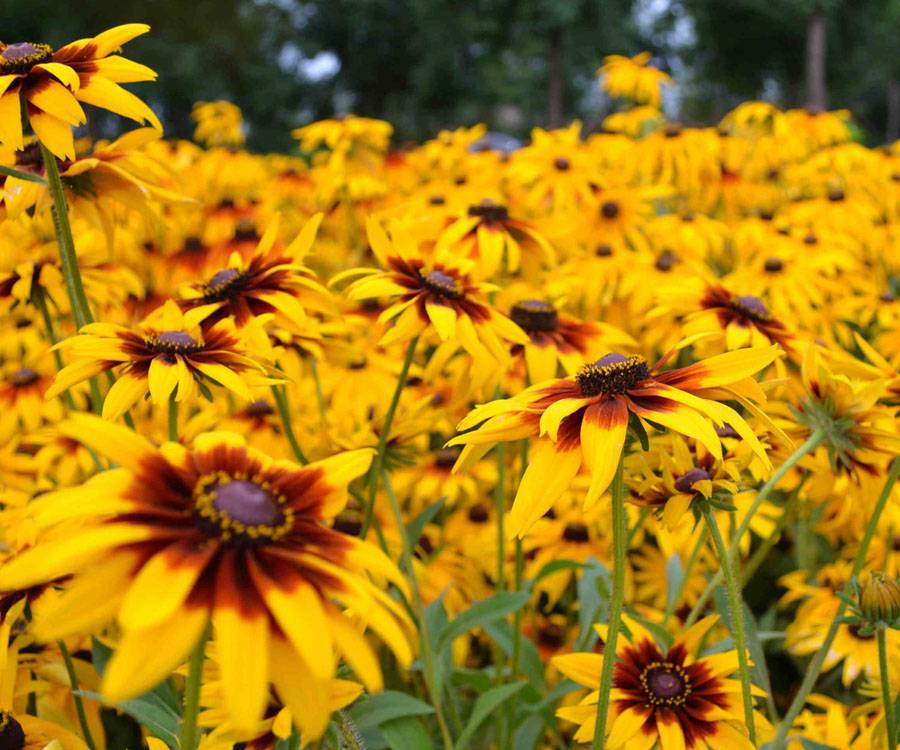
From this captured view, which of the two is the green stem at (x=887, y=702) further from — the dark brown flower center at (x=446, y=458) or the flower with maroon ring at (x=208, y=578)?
the dark brown flower center at (x=446, y=458)

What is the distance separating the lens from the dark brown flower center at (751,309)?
1.58m

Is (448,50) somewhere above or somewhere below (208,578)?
above

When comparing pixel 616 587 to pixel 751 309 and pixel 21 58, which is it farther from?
pixel 21 58

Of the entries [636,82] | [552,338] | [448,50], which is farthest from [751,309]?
[448,50]

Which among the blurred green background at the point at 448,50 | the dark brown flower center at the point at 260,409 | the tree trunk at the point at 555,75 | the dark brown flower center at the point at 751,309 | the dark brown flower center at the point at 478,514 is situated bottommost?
the dark brown flower center at the point at 478,514

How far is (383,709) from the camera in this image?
1.12 m

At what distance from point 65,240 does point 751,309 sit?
3.45 feet

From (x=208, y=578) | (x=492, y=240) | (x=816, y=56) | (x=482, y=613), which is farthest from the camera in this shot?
(x=816, y=56)

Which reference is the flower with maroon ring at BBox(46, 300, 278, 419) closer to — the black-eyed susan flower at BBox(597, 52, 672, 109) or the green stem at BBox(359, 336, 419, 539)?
the green stem at BBox(359, 336, 419, 539)

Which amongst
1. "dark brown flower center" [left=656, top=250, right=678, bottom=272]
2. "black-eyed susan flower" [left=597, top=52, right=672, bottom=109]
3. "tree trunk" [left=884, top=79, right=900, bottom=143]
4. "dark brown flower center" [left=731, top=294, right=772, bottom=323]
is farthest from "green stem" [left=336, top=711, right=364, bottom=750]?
"tree trunk" [left=884, top=79, right=900, bottom=143]

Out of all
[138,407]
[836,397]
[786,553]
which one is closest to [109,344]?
[836,397]

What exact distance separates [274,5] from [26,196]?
59.3 feet

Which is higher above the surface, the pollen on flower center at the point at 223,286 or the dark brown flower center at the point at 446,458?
the pollen on flower center at the point at 223,286

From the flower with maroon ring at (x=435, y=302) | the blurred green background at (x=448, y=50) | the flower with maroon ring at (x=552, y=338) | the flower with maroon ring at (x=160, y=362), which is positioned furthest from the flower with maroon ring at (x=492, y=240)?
the blurred green background at (x=448, y=50)
